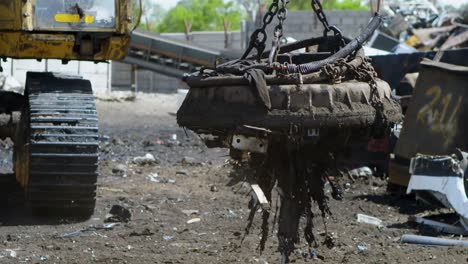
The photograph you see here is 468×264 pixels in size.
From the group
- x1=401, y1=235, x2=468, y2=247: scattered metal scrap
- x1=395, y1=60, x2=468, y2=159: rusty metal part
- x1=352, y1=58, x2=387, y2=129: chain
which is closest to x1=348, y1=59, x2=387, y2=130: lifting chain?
x1=352, y1=58, x2=387, y2=129: chain

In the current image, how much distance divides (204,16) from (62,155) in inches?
2087

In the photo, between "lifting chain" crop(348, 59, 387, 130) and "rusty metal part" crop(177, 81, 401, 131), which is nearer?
"rusty metal part" crop(177, 81, 401, 131)

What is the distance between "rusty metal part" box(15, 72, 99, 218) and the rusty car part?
342 cm

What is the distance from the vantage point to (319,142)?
6129mm

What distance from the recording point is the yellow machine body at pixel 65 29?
972 centimetres

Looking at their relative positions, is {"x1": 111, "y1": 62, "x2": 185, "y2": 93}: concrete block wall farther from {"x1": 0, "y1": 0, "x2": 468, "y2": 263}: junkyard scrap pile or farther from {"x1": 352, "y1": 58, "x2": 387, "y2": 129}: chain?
{"x1": 352, "y1": 58, "x2": 387, "y2": 129}: chain

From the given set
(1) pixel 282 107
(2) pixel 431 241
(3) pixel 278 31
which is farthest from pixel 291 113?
(2) pixel 431 241

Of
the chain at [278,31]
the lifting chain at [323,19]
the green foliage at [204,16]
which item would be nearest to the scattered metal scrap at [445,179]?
the lifting chain at [323,19]

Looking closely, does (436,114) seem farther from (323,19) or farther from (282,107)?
(282,107)

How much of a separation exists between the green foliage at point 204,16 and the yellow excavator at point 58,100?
4860cm

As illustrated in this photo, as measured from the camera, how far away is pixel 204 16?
203 feet

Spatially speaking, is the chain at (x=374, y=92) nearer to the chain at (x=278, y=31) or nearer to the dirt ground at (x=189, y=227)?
the chain at (x=278, y=31)

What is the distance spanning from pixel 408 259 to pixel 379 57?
18.6 feet

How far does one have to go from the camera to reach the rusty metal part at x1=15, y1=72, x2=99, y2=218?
9.39 m
